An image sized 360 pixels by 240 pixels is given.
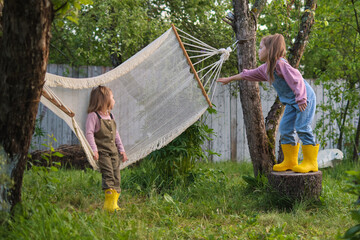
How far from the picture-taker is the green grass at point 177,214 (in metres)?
2.14

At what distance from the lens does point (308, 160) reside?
10.5 ft

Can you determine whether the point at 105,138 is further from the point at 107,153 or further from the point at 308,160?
the point at 308,160

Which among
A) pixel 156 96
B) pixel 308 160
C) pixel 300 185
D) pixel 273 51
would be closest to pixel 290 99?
pixel 273 51

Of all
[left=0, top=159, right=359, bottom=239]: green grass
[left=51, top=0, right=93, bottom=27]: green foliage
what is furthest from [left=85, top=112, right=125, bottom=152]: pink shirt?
[left=51, top=0, right=93, bottom=27]: green foliage

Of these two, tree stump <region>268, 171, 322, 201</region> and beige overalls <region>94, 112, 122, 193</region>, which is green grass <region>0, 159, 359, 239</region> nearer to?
tree stump <region>268, 171, 322, 201</region>

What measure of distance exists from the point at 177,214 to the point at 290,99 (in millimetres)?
1310

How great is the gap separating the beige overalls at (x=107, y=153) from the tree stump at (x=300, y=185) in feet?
4.33

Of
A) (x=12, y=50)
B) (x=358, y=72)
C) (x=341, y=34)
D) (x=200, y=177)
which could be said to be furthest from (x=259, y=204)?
(x=341, y=34)

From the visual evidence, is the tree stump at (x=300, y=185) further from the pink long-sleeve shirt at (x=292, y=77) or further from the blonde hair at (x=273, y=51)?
the blonde hair at (x=273, y=51)

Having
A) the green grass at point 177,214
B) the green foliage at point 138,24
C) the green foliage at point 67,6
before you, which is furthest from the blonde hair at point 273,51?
the green foliage at point 138,24

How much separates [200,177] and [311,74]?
20.4 ft

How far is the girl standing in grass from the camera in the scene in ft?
9.73

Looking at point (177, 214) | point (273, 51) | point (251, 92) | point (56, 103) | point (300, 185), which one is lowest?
point (177, 214)

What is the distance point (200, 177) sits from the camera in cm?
377
